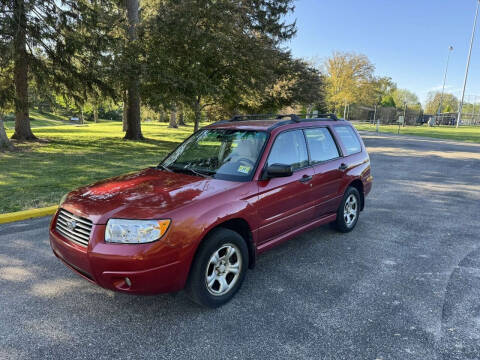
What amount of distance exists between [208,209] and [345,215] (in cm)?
291

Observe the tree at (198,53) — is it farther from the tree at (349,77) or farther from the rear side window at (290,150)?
the tree at (349,77)

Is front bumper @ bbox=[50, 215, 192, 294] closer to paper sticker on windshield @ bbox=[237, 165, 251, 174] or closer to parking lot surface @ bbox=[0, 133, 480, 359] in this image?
parking lot surface @ bbox=[0, 133, 480, 359]

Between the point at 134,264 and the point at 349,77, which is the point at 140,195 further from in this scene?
the point at 349,77

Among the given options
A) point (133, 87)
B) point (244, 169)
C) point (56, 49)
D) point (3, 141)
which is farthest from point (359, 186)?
point (56, 49)

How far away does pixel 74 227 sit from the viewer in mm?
3039

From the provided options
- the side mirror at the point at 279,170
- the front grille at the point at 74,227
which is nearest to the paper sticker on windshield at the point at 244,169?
the side mirror at the point at 279,170

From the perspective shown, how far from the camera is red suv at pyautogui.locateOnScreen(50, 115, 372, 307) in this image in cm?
278

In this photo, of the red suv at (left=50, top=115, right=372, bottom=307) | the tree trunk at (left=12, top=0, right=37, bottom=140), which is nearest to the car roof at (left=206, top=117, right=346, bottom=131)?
the red suv at (left=50, top=115, right=372, bottom=307)

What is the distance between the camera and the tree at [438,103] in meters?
86.3

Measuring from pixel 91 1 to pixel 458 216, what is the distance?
19.3m

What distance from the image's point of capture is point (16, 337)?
9.02 ft

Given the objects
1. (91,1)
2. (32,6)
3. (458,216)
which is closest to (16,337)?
(458,216)

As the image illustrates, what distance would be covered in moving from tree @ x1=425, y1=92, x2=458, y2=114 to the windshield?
95102 millimetres

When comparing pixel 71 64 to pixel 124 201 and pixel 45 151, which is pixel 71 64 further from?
pixel 124 201
